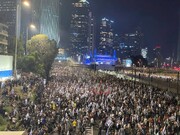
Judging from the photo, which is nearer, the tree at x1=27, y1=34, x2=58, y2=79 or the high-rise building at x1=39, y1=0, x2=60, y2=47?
the tree at x1=27, y1=34, x2=58, y2=79

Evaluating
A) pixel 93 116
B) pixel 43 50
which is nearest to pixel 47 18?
pixel 43 50

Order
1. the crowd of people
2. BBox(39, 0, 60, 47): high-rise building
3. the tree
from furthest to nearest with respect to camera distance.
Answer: BBox(39, 0, 60, 47): high-rise building
the tree
the crowd of people

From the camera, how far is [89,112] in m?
24.3

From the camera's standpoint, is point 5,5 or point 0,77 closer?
point 0,77

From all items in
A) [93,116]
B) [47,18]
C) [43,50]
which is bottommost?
[93,116]

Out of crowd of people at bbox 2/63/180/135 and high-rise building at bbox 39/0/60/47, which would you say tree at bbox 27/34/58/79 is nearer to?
crowd of people at bbox 2/63/180/135

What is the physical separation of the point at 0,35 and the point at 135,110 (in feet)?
134

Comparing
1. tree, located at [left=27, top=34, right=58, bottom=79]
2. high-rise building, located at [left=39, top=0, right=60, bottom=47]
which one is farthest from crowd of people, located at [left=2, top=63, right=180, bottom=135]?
high-rise building, located at [left=39, top=0, right=60, bottom=47]

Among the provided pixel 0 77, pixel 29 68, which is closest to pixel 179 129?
pixel 0 77

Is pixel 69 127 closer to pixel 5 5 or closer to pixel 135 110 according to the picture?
pixel 135 110

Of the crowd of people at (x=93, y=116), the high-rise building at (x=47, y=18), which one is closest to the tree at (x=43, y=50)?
the crowd of people at (x=93, y=116)

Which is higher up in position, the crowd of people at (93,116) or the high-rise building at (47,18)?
the high-rise building at (47,18)

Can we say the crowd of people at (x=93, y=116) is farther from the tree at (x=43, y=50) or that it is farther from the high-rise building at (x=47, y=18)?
the high-rise building at (x=47, y=18)

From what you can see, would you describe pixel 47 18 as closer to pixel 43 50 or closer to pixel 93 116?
pixel 43 50
